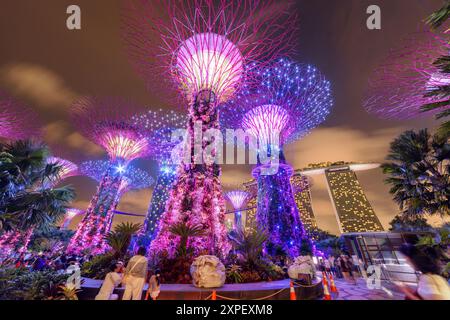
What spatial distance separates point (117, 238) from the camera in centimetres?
862

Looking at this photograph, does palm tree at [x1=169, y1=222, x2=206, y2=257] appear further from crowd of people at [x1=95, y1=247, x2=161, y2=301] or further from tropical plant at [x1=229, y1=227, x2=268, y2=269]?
crowd of people at [x1=95, y1=247, x2=161, y2=301]

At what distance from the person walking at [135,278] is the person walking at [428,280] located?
16.4 feet

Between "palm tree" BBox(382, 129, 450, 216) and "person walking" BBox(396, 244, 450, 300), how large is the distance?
31.4ft

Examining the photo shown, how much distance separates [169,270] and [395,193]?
518 inches

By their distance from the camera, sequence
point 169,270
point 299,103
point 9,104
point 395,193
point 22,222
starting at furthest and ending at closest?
point 299,103, point 9,104, point 395,193, point 22,222, point 169,270

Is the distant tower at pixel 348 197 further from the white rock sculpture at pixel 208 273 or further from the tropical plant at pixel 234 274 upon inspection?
the white rock sculpture at pixel 208 273

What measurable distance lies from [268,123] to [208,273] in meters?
15.7

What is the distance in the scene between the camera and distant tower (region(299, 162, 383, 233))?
54.6m

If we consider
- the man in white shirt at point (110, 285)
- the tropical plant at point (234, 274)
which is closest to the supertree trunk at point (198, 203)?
the tropical plant at point (234, 274)

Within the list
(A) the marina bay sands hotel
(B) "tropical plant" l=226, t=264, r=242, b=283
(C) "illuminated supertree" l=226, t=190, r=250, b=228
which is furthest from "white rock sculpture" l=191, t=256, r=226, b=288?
(A) the marina bay sands hotel

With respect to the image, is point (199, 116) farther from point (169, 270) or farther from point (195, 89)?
point (169, 270)

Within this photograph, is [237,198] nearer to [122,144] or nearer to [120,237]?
[122,144]
